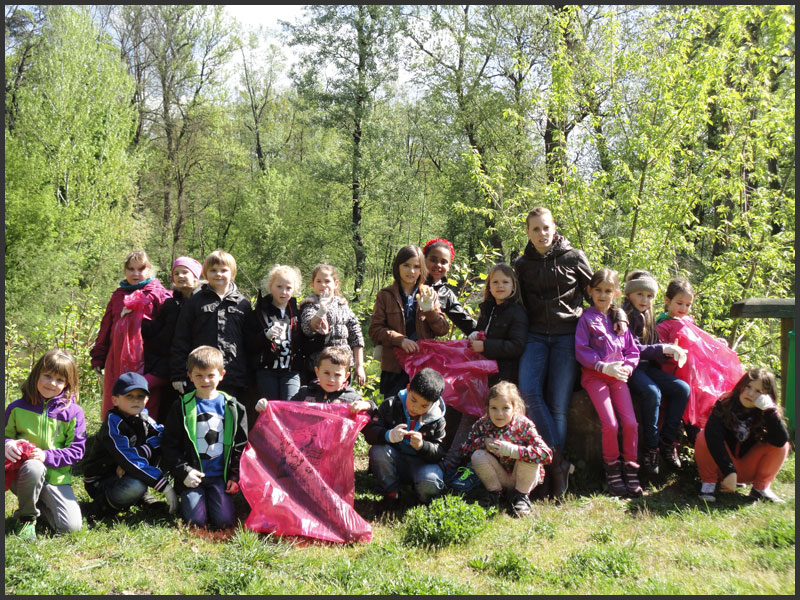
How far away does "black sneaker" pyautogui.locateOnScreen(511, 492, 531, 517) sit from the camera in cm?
468

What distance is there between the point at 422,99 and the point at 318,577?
24.6m

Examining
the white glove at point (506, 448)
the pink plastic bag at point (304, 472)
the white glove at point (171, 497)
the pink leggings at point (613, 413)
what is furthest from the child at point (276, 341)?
→ the pink leggings at point (613, 413)

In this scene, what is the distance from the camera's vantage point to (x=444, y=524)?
4.18 metres

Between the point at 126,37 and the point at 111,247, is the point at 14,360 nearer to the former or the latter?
the point at 111,247

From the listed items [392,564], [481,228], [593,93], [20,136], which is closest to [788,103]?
[593,93]

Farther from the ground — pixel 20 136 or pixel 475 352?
pixel 20 136

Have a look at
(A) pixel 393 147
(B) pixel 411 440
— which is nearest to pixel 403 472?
(B) pixel 411 440

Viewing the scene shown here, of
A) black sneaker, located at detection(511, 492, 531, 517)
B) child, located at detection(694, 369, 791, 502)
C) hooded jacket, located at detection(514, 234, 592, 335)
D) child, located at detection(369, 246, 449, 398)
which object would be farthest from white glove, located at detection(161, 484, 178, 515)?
child, located at detection(694, 369, 791, 502)

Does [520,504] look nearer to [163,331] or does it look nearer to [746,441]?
[746,441]

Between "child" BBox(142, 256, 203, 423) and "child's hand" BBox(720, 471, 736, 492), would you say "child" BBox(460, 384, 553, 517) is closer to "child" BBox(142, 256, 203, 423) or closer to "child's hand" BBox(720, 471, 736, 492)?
"child's hand" BBox(720, 471, 736, 492)

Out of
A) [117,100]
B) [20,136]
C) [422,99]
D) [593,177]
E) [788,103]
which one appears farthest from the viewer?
[422,99]

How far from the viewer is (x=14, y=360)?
9289mm

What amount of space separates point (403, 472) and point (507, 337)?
146 cm

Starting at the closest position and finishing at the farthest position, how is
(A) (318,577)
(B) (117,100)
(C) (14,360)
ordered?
(A) (318,577) < (C) (14,360) < (B) (117,100)
